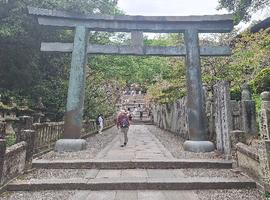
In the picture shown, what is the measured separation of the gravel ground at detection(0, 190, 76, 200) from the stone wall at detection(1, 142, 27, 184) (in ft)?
1.18

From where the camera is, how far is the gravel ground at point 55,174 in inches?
279

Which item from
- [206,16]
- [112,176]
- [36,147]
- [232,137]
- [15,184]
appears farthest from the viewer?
[206,16]

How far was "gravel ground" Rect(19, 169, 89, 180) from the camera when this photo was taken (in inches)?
279

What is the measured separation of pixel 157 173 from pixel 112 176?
4.03 feet

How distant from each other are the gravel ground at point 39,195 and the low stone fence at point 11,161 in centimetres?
35

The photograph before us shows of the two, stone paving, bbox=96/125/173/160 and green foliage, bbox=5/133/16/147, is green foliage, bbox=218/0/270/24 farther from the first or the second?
green foliage, bbox=5/133/16/147

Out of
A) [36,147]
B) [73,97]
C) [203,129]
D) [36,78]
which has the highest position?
[36,78]

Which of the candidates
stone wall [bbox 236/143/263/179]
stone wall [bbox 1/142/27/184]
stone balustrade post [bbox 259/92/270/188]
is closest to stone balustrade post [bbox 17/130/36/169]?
stone wall [bbox 1/142/27/184]

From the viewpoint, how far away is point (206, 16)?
11.5 meters

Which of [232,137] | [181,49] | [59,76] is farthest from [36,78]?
[232,137]

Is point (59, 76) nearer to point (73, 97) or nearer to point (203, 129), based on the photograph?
point (73, 97)

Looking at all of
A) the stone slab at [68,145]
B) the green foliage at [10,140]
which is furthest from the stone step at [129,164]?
the green foliage at [10,140]

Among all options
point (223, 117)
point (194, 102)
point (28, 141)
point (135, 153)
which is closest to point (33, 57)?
point (28, 141)

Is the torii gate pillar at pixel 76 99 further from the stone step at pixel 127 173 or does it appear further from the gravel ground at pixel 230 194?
the gravel ground at pixel 230 194
